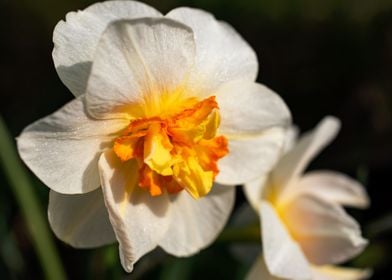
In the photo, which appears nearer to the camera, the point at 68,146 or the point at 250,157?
the point at 68,146

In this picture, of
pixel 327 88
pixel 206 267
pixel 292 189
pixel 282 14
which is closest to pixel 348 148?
pixel 327 88

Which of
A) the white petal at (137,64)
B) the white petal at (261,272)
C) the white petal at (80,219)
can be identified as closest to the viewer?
the white petal at (137,64)

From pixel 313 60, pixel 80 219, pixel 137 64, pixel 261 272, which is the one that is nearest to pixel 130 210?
pixel 80 219

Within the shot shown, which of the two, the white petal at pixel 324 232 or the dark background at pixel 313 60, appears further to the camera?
the dark background at pixel 313 60

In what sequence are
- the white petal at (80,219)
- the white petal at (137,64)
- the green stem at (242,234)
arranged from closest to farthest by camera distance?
the white petal at (137,64), the white petal at (80,219), the green stem at (242,234)

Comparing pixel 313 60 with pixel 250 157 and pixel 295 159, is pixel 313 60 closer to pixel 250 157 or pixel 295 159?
pixel 295 159

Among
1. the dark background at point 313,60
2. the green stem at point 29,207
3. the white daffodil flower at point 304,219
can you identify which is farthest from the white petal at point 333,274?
the dark background at point 313,60

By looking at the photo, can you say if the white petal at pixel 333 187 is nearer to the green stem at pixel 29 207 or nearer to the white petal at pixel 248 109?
the white petal at pixel 248 109

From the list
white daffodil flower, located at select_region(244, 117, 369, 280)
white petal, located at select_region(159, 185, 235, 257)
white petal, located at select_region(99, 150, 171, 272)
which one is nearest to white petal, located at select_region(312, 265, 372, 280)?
white daffodil flower, located at select_region(244, 117, 369, 280)
